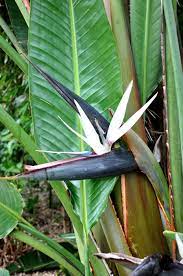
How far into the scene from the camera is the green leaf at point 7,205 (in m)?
0.79

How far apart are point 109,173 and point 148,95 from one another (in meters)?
0.16

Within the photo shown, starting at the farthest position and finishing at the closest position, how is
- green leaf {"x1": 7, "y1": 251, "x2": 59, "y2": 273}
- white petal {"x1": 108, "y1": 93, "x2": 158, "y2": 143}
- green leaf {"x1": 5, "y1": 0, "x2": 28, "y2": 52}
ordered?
green leaf {"x1": 7, "y1": 251, "x2": 59, "y2": 273} → green leaf {"x1": 5, "y1": 0, "x2": 28, "y2": 52} → white petal {"x1": 108, "y1": 93, "x2": 158, "y2": 143}

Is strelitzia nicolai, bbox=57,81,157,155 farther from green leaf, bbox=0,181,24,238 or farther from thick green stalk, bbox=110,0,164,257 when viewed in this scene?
green leaf, bbox=0,181,24,238

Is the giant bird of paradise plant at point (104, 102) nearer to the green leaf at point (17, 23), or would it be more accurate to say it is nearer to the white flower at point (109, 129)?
the white flower at point (109, 129)

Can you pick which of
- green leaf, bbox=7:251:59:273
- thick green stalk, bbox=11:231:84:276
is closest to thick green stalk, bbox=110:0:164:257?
thick green stalk, bbox=11:231:84:276

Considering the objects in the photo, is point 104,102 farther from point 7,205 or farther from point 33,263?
point 33,263

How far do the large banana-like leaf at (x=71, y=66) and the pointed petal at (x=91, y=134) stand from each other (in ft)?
0.20

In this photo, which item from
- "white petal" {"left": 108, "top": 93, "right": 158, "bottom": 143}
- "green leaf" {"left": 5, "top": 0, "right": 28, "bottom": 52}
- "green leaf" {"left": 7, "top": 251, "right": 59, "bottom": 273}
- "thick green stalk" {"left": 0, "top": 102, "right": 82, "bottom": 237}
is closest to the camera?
"white petal" {"left": 108, "top": 93, "right": 158, "bottom": 143}

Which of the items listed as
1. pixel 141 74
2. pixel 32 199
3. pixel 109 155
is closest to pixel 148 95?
pixel 141 74

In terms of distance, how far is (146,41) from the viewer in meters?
0.74

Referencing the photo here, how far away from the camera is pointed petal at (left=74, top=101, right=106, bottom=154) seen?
63cm

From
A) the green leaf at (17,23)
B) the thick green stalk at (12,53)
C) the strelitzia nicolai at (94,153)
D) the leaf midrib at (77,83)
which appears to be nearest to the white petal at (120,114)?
the strelitzia nicolai at (94,153)

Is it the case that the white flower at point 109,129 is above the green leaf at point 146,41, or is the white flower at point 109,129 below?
below

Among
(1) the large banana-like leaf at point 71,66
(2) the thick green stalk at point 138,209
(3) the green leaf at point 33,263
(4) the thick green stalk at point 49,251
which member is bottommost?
(3) the green leaf at point 33,263
